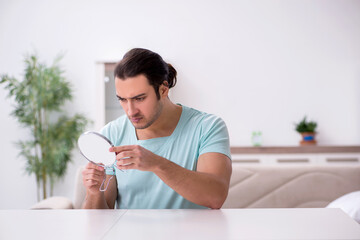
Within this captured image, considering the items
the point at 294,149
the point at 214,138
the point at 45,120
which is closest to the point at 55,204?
the point at 214,138

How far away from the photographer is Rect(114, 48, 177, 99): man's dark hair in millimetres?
1436

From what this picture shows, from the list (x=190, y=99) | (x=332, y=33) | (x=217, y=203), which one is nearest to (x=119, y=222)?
(x=217, y=203)

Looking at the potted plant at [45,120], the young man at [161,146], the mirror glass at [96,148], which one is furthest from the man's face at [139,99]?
the potted plant at [45,120]

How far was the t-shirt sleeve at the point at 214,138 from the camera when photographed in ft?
4.80

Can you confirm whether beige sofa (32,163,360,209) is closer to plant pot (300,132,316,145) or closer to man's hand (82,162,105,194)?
man's hand (82,162,105,194)

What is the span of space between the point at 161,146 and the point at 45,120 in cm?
374

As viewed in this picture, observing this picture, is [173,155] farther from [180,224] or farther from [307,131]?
[307,131]

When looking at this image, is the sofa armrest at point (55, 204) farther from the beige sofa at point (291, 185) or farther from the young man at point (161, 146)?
the beige sofa at point (291, 185)

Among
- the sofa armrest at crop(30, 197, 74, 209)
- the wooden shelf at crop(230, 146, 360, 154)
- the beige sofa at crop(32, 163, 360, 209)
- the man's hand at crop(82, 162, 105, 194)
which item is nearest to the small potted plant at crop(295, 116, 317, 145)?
the wooden shelf at crop(230, 146, 360, 154)

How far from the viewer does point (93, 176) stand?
4.38 ft

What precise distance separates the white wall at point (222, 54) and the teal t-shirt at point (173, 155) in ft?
12.0

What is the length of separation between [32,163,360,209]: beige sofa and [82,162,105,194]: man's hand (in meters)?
1.05

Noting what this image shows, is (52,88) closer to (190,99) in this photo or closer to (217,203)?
(190,99)

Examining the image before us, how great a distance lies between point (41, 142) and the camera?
480 centimetres
